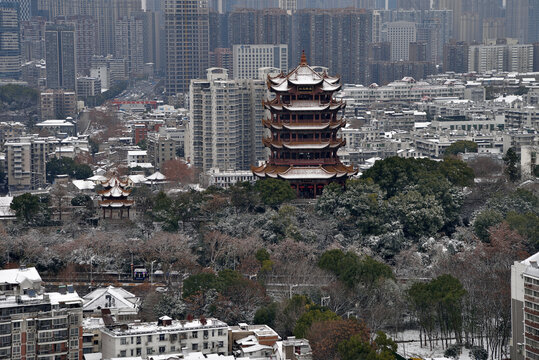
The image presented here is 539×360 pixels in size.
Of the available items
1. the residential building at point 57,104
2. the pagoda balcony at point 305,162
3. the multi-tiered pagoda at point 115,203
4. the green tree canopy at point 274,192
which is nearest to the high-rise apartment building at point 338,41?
the residential building at point 57,104

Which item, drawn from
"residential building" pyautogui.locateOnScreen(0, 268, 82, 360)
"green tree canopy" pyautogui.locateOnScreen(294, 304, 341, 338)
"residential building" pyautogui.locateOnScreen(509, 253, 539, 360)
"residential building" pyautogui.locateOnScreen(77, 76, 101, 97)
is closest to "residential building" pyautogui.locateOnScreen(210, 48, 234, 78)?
"residential building" pyautogui.locateOnScreen(77, 76, 101, 97)

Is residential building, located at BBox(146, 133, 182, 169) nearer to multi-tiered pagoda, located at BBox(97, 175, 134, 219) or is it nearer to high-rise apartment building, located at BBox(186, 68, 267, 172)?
high-rise apartment building, located at BBox(186, 68, 267, 172)

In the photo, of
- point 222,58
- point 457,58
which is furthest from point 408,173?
point 457,58

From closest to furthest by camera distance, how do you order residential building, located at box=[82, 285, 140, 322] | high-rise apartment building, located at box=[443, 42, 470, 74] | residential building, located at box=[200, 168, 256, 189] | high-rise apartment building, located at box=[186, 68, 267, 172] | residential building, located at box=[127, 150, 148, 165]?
residential building, located at box=[82, 285, 140, 322] → residential building, located at box=[200, 168, 256, 189] → high-rise apartment building, located at box=[186, 68, 267, 172] → residential building, located at box=[127, 150, 148, 165] → high-rise apartment building, located at box=[443, 42, 470, 74]

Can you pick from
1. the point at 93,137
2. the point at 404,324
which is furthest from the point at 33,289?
the point at 93,137

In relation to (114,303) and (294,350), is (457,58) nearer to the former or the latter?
(114,303)
